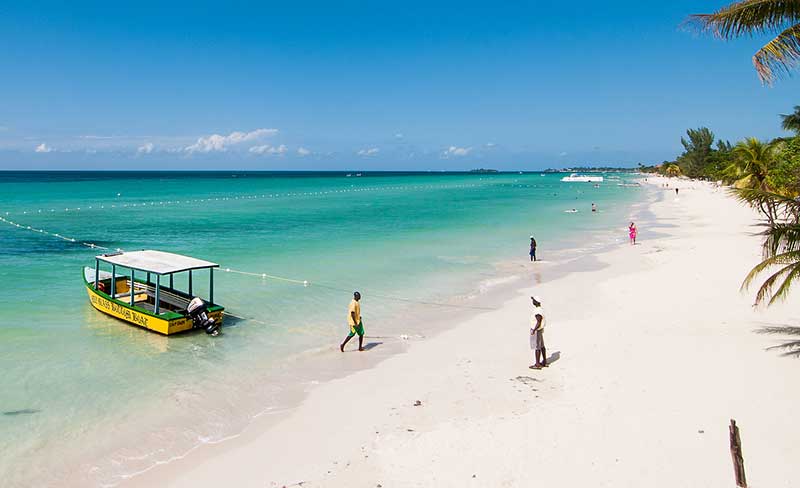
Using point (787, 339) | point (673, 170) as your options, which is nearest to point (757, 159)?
point (787, 339)

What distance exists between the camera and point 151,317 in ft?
45.5

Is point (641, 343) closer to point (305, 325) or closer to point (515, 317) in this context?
point (515, 317)

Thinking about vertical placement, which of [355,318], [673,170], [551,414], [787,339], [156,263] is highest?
[673,170]

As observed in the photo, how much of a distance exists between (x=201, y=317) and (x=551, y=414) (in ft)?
30.1

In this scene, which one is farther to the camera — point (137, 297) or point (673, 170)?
point (673, 170)

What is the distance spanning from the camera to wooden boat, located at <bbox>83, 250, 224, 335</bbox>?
45.2 ft

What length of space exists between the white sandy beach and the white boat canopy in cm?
537

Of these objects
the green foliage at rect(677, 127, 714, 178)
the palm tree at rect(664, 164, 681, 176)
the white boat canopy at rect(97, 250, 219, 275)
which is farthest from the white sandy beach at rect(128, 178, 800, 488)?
the palm tree at rect(664, 164, 681, 176)

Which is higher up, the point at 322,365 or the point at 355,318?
the point at 355,318

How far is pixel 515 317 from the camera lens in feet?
49.3

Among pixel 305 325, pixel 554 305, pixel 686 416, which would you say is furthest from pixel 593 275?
pixel 686 416

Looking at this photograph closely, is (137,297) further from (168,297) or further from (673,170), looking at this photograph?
(673,170)

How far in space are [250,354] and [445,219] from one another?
3657cm

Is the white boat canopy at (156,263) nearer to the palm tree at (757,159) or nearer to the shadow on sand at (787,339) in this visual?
the shadow on sand at (787,339)
